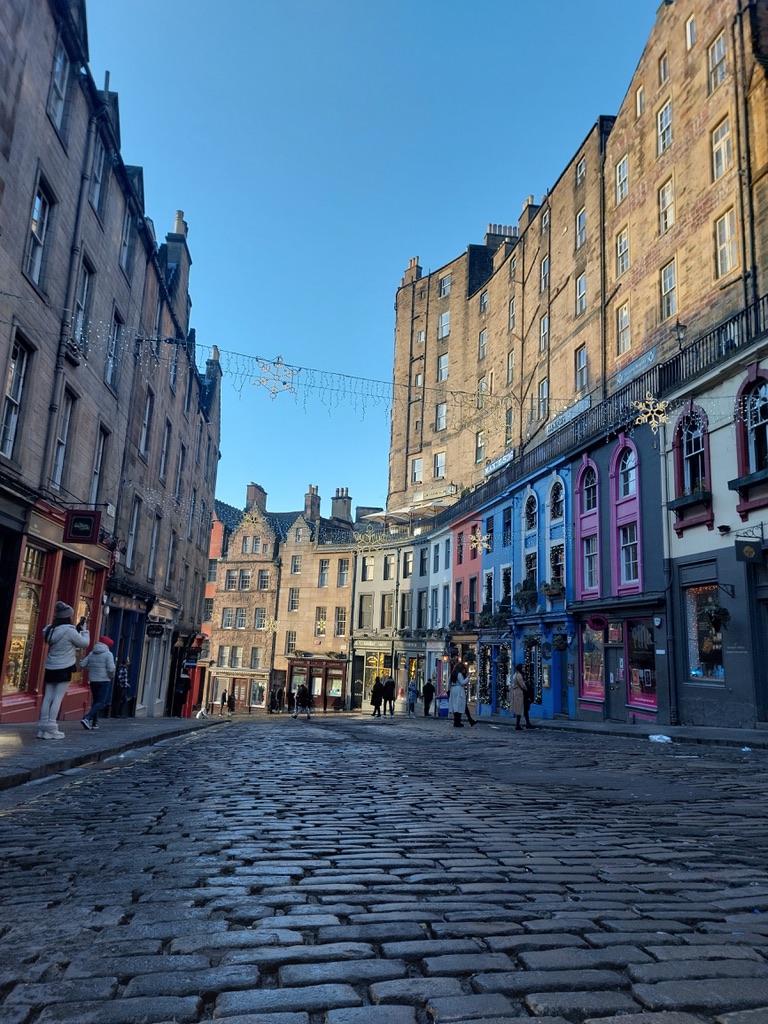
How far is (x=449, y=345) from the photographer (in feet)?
164

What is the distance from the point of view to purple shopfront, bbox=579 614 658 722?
71.7 ft

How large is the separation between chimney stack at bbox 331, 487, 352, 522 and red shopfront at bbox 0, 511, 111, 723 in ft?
133

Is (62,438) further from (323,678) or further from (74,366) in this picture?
(323,678)

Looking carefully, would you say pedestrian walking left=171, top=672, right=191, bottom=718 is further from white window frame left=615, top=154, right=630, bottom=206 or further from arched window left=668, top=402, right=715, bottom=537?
white window frame left=615, top=154, right=630, bottom=206

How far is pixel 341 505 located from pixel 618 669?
120 feet

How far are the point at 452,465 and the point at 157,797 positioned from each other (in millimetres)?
40595

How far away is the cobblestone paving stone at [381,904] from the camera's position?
271 cm

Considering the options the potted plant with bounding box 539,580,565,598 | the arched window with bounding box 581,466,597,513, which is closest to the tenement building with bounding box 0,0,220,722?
the potted plant with bounding box 539,580,565,598

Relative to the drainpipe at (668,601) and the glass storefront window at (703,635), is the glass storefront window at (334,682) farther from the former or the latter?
the glass storefront window at (703,635)

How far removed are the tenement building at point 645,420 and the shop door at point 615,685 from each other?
0.21 ft

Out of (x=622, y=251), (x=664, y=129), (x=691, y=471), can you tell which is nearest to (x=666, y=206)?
(x=664, y=129)

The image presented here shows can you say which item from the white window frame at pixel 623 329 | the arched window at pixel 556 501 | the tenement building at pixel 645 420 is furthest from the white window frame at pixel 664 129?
the arched window at pixel 556 501

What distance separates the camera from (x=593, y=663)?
25.4m

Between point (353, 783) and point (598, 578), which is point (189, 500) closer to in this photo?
point (598, 578)
